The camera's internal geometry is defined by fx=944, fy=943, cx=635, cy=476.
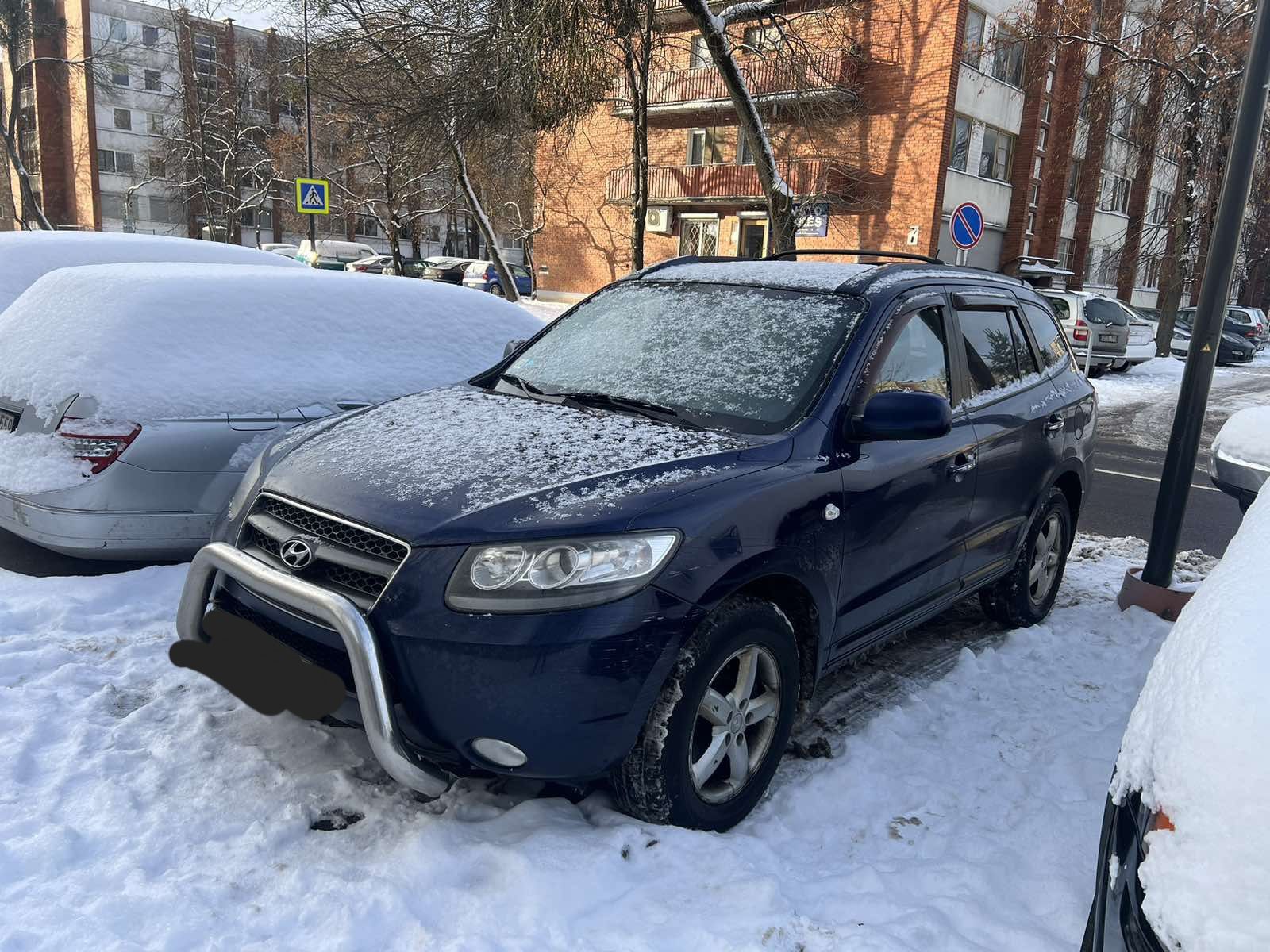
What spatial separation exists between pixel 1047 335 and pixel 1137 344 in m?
18.8

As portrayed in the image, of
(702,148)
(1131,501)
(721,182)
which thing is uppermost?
(702,148)

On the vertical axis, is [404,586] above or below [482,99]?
below

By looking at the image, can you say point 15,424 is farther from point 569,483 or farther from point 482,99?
point 482,99

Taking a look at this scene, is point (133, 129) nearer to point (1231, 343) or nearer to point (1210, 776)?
point (1231, 343)

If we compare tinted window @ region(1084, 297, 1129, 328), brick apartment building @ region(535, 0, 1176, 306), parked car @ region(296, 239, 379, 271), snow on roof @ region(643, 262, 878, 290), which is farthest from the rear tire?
parked car @ region(296, 239, 379, 271)

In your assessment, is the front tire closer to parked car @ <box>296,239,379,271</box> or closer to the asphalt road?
the asphalt road

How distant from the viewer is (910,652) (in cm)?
447

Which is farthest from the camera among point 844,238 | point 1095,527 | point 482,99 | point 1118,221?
point 1118,221

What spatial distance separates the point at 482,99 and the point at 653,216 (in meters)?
18.7

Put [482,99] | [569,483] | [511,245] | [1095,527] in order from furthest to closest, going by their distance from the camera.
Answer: [511,245] → [482,99] → [1095,527] → [569,483]

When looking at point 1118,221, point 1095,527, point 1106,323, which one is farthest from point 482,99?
point 1118,221

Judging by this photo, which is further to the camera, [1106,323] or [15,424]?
[1106,323]

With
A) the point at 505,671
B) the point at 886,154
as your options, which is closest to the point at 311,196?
the point at 886,154

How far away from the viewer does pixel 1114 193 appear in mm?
37750
